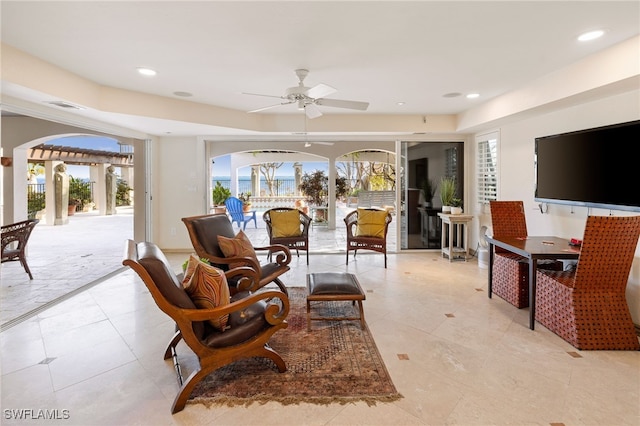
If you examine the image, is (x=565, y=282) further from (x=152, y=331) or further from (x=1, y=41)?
(x=1, y=41)

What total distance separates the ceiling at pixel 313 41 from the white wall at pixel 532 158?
595 mm

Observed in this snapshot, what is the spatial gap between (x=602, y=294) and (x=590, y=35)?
2009mm

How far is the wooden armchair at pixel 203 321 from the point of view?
1.85m

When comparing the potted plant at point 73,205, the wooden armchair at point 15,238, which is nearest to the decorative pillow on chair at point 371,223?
the wooden armchair at point 15,238

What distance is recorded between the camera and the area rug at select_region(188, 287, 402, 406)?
1992mm

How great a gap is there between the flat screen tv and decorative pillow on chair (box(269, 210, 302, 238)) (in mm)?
3385

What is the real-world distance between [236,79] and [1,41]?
1885mm

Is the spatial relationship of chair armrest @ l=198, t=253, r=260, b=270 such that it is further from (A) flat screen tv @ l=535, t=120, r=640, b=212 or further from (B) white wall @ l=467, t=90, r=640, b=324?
(B) white wall @ l=467, t=90, r=640, b=324

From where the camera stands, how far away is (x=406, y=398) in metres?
1.99

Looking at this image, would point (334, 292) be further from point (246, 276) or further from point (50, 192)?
point (50, 192)

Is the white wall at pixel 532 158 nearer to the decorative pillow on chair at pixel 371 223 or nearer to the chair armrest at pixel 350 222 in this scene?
the decorative pillow on chair at pixel 371 223

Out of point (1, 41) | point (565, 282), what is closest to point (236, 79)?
point (1, 41)

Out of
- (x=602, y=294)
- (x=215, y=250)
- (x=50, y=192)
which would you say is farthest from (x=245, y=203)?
(x=602, y=294)

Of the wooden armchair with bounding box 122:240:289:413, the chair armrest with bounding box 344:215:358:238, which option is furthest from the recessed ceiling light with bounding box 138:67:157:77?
the chair armrest with bounding box 344:215:358:238
